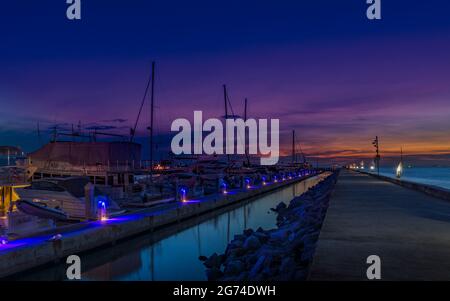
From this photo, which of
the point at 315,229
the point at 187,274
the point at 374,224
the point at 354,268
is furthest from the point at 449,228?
the point at 187,274

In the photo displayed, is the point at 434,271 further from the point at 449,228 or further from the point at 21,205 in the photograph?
the point at 21,205

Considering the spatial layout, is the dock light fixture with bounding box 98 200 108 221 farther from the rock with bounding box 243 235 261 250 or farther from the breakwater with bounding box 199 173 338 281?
the rock with bounding box 243 235 261 250

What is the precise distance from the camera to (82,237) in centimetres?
1574

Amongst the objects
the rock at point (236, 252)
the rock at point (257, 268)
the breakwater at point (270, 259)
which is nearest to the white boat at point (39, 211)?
the breakwater at point (270, 259)

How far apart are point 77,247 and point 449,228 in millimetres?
13169

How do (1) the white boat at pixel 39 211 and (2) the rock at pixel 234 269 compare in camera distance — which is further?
(1) the white boat at pixel 39 211

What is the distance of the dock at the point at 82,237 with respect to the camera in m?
12.6

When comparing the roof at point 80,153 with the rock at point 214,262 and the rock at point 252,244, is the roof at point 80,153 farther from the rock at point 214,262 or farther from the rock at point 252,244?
the rock at point 252,244

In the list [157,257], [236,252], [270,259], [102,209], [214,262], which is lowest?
[157,257]

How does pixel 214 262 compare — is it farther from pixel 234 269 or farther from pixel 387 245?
pixel 387 245

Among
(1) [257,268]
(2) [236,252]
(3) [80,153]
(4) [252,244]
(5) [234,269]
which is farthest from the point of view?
(3) [80,153]

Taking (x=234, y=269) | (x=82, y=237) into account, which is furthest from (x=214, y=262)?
(x=82, y=237)

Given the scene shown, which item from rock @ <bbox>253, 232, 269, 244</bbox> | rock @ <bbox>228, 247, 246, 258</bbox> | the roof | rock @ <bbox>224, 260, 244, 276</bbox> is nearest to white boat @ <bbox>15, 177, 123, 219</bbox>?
rock @ <bbox>228, 247, 246, 258</bbox>

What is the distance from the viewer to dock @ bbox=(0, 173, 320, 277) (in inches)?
495
